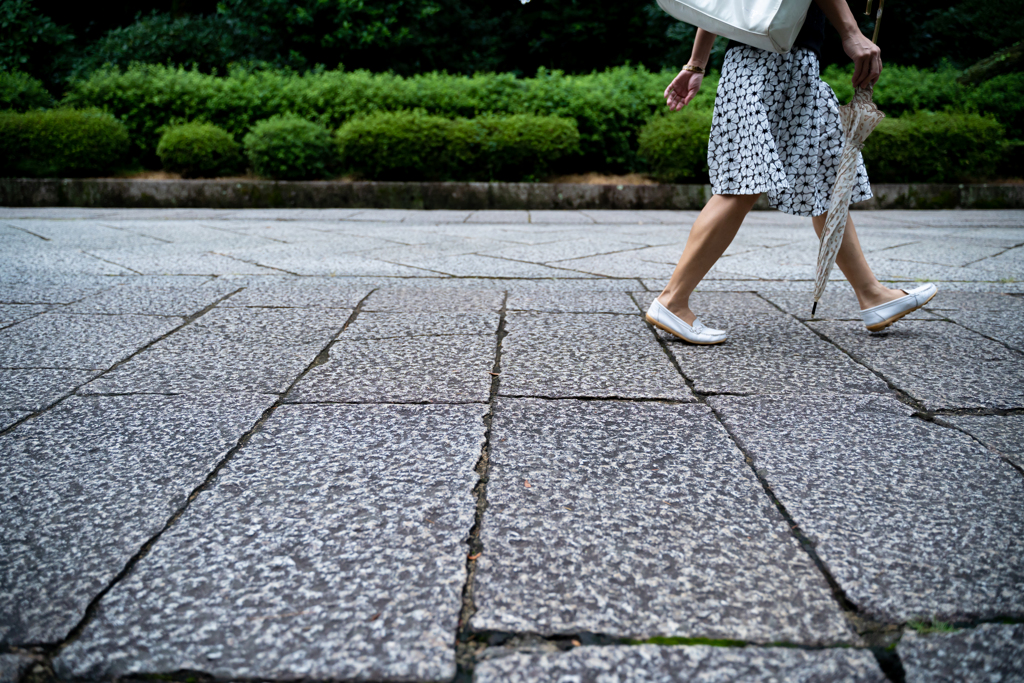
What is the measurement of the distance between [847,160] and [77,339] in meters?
2.50

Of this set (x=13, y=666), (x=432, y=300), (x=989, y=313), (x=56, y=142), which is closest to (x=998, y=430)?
(x=989, y=313)

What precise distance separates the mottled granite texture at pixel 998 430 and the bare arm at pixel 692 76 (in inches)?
49.9

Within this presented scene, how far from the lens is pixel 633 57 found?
45.9 ft

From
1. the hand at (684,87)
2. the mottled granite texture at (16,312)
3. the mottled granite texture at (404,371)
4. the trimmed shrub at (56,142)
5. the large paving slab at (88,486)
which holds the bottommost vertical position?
the large paving slab at (88,486)

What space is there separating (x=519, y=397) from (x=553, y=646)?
2.87 ft

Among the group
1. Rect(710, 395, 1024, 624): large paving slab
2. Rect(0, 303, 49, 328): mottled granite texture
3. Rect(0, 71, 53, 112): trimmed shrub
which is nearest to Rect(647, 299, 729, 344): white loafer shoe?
Rect(710, 395, 1024, 624): large paving slab

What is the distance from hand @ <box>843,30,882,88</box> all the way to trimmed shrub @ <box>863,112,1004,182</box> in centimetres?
554

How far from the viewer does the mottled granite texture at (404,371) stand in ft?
5.51

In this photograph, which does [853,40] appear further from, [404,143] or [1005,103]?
[1005,103]

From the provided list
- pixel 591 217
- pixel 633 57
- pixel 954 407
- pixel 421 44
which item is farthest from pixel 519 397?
pixel 633 57

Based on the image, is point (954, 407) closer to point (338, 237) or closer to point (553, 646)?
point (553, 646)

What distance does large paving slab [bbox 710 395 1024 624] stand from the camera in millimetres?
921

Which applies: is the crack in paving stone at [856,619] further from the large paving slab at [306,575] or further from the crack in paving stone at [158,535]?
the crack in paving stone at [158,535]

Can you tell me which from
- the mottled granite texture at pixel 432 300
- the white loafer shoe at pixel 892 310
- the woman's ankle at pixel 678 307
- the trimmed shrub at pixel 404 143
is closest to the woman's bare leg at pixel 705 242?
the woman's ankle at pixel 678 307
